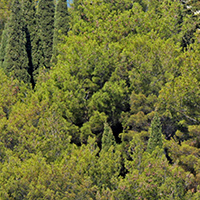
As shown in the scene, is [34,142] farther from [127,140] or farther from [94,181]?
[127,140]

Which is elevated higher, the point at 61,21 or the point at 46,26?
the point at 61,21

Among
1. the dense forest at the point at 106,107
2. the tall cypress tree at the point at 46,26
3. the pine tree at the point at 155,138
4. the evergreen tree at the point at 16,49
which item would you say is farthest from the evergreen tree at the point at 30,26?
the pine tree at the point at 155,138

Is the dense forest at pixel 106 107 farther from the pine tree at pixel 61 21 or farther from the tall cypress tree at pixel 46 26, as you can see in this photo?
the tall cypress tree at pixel 46 26

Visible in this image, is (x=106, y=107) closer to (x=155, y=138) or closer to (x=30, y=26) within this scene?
(x=155, y=138)

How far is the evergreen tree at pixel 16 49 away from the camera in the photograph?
27281mm

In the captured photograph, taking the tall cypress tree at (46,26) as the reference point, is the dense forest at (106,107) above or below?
below

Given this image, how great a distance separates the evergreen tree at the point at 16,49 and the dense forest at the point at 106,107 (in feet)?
0.25

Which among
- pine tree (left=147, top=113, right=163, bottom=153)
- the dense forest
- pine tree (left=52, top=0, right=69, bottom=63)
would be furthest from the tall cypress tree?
pine tree (left=147, top=113, right=163, bottom=153)

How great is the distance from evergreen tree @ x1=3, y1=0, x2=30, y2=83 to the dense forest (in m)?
0.08

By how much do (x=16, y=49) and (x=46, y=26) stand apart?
5112mm

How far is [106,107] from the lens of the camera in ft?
69.7

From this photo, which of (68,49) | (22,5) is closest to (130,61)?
(68,49)

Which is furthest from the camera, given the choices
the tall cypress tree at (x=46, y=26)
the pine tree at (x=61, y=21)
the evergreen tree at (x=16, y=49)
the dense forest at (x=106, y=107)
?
the tall cypress tree at (x=46, y=26)

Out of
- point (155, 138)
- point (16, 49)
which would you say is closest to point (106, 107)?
point (155, 138)
